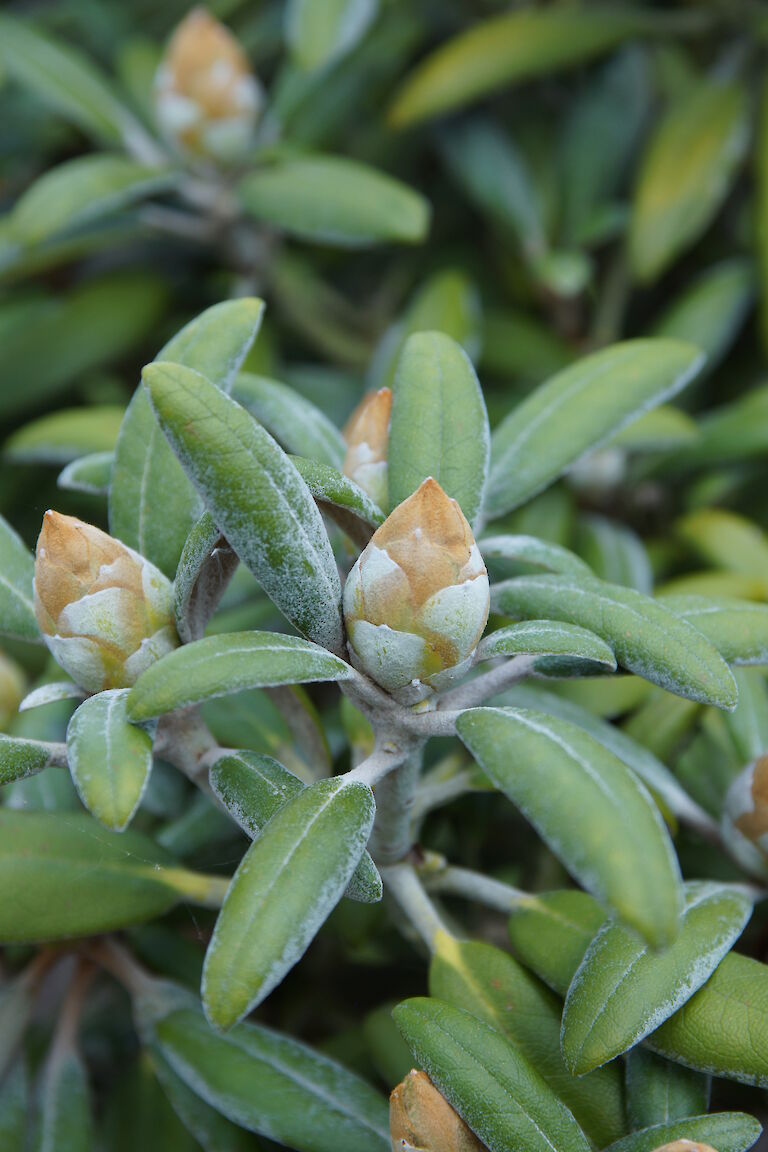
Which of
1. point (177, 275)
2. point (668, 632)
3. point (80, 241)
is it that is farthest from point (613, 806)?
point (177, 275)

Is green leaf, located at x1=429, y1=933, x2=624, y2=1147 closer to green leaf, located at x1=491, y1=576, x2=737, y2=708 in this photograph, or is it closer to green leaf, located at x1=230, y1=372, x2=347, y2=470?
green leaf, located at x1=491, y1=576, x2=737, y2=708

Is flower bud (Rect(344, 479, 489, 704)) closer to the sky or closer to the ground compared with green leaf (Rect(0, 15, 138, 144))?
closer to the ground

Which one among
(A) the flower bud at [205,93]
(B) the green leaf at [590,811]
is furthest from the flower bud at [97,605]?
(A) the flower bud at [205,93]

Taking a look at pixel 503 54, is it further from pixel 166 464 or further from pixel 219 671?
pixel 219 671

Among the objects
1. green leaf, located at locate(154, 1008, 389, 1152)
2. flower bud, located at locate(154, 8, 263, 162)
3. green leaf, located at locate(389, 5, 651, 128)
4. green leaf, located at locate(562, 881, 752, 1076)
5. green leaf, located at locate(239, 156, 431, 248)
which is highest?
flower bud, located at locate(154, 8, 263, 162)


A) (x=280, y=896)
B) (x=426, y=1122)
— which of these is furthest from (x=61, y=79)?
(x=426, y=1122)

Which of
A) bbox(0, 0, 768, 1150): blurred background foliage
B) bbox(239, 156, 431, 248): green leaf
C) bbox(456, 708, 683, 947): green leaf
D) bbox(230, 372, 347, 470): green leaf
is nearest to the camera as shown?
bbox(456, 708, 683, 947): green leaf

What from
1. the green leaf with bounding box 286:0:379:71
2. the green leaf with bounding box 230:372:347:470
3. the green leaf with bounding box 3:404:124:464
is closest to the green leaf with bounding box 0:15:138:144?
the green leaf with bounding box 286:0:379:71
